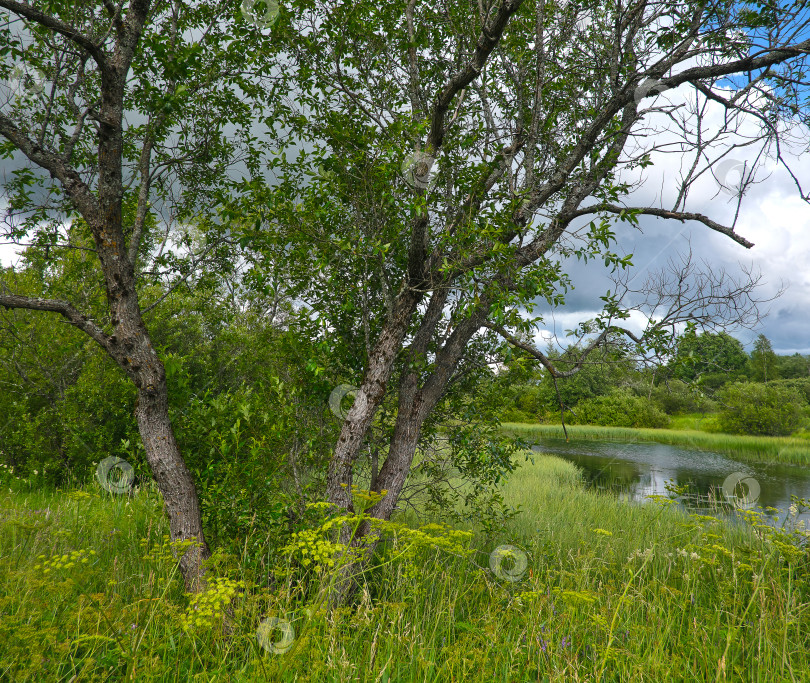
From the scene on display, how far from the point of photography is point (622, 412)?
39.9m

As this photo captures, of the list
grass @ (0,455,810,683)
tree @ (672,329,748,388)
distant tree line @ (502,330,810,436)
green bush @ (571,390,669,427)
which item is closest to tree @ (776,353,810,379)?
distant tree line @ (502,330,810,436)

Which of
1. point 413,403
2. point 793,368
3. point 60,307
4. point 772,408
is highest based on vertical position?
point 793,368

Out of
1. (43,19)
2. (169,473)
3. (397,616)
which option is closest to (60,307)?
(169,473)

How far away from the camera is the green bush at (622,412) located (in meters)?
37.8

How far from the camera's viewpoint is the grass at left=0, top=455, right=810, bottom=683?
7.54ft

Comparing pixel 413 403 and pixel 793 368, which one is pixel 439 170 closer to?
pixel 413 403

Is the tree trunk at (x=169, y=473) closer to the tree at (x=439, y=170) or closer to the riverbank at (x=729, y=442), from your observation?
the tree at (x=439, y=170)

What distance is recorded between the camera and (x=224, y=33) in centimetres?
469

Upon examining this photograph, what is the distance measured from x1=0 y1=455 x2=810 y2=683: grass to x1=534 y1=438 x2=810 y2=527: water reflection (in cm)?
726

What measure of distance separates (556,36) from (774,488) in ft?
55.2

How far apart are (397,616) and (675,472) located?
19088 mm

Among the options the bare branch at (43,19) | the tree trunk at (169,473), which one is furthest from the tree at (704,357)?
the bare branch at (43,19)

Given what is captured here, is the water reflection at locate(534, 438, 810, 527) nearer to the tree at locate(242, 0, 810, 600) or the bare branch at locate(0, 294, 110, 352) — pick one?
the tree at locate(242, 0, 810, 600)

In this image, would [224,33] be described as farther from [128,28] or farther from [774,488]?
[774,488]
